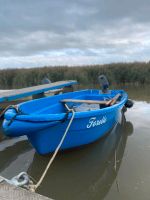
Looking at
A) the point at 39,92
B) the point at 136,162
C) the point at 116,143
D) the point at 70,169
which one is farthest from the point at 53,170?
the point at 39,92

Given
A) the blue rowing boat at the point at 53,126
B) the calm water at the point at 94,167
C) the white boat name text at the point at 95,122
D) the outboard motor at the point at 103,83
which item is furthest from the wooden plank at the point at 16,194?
the outboard motor at the point at 103,83

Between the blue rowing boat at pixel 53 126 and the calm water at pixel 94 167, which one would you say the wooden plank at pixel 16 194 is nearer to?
the calm water at pixel 94 167

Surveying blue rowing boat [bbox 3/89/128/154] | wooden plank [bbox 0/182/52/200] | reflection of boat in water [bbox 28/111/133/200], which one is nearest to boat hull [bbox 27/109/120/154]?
blue rowing boat [bbox 3/89/128/154]

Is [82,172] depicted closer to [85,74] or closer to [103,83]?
[103,83]

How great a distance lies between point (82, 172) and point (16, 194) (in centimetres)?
228

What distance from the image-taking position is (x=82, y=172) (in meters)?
4.30

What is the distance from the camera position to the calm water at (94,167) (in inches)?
143

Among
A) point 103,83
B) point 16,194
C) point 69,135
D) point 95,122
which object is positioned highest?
point 103,83

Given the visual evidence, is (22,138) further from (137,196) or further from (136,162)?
(137,196)

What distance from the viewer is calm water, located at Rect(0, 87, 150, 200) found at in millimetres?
3645

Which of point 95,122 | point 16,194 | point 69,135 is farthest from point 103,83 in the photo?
point 16,194

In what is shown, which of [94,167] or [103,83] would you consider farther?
[103,83]

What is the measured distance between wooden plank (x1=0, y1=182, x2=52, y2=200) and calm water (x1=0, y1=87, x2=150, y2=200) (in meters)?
1.42

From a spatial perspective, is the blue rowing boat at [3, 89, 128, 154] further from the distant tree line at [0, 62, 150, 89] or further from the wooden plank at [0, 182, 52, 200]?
the distant tree line at [0, 62, 150, 89]
